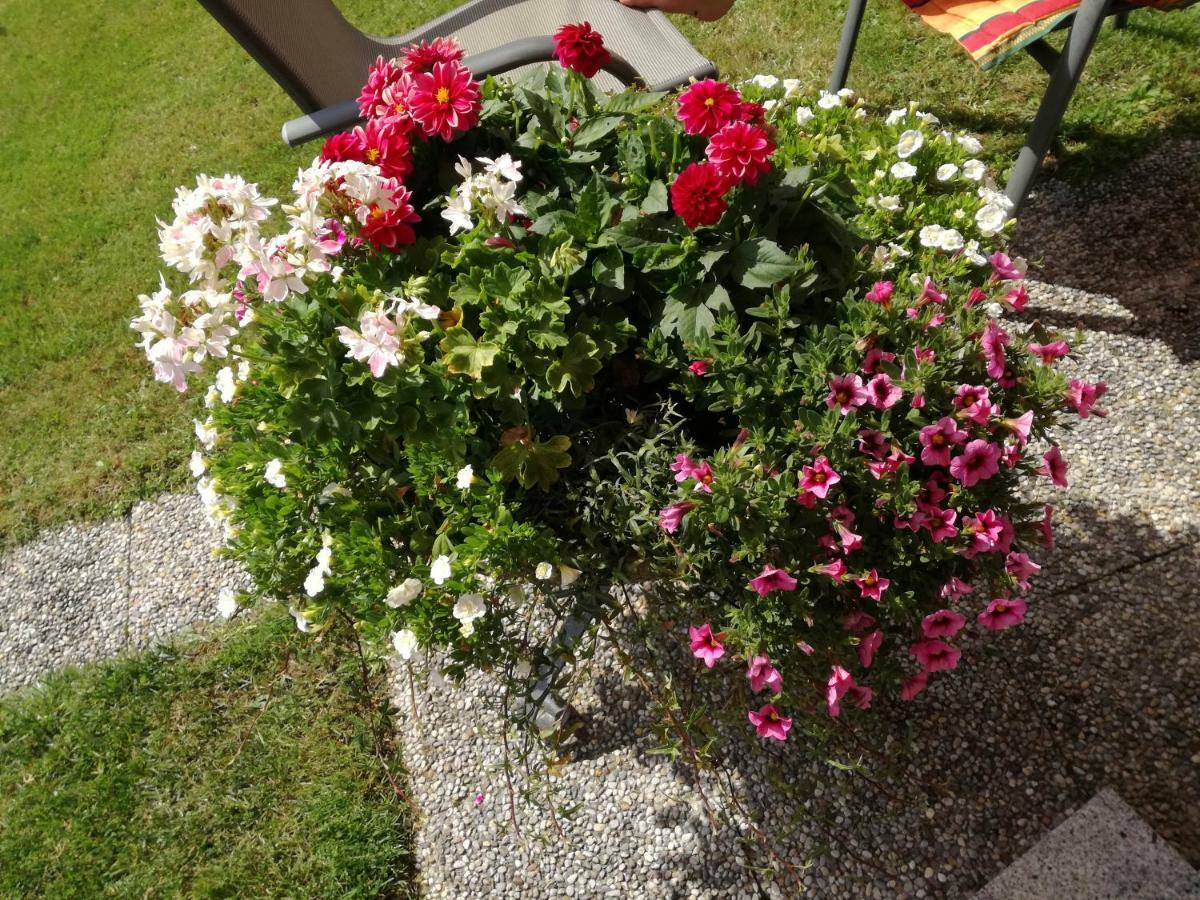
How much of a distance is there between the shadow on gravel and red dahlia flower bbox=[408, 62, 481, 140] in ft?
4.04

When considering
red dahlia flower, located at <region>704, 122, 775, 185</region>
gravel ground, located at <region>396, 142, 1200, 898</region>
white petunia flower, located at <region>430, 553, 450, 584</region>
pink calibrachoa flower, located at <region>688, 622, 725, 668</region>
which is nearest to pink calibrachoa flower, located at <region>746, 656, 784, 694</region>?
pink calibrachoa flower, located at <region>688, 622, 725, 668</region>

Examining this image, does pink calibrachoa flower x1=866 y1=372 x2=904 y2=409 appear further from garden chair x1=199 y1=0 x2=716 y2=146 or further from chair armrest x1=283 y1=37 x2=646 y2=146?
chair armrest x1=283 y1=37 x2=646 y2=146

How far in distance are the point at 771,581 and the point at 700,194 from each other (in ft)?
2.08

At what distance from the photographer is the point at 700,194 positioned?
1281 mm

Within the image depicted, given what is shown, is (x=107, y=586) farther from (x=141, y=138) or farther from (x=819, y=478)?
(x=141, y=138)

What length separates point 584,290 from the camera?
4.82 ft

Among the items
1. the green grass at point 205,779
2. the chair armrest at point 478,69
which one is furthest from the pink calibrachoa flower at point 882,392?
the green grass at point 205,779

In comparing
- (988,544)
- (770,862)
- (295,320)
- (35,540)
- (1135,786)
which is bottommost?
(35,540)

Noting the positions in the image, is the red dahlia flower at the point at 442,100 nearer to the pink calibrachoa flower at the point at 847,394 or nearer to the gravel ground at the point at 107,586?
the pink calibrachoa flower at the point at 847,394

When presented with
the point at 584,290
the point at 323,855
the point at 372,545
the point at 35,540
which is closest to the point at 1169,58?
the point at 584,290

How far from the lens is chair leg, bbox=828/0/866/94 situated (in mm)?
2865

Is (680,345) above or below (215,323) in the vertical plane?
below

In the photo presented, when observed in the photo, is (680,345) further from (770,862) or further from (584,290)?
(770,862)

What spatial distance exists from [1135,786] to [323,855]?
1.90 metres
